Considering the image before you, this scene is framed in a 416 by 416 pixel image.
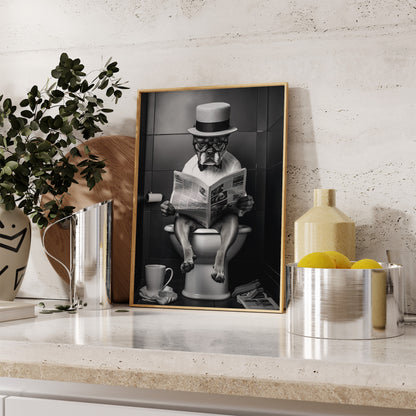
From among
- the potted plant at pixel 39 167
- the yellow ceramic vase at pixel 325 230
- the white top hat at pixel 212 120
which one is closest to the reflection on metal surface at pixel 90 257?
the potted plant at pixel 39 167

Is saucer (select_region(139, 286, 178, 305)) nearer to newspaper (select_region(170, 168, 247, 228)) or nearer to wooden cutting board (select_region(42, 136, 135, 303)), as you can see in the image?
wooden cutting board (select_region(42, 136, 135, 303))

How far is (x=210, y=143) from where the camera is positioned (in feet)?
4.37

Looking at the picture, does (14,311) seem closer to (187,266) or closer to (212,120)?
(187,266)

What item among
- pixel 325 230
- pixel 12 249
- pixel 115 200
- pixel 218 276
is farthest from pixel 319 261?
pixel 12 249

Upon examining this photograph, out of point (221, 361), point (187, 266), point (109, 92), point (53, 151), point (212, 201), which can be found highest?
point (109, 92)

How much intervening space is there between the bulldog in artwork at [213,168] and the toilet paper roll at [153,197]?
0.02m

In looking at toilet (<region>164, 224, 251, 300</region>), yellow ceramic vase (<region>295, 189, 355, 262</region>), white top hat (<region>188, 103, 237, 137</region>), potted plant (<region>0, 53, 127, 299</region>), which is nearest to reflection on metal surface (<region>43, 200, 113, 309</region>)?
potted plant (<region>0, 53, 127, 299</region>)

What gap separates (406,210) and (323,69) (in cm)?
39

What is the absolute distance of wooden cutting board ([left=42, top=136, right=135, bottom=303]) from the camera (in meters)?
1.39

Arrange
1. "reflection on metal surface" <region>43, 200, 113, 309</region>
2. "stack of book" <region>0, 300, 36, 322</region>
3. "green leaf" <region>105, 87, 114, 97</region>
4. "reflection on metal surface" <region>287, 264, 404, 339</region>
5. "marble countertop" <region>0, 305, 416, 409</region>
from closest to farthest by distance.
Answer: "marble countertop" <region>0, 305, 416, 409</region>, "reflection on metal surface" <region>287, 264, 404, 339</region>, "stack of book" <region>0, 300, 36, 322</region>, "reflection on metal surface" <region>43, 200, 113, 309</region>, "green leaf" <region>105, 87, 114, 97</region>

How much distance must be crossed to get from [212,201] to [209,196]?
1cm

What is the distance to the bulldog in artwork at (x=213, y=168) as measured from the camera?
1302 millimetres

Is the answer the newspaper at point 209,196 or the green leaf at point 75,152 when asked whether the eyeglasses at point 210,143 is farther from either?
the green leaf at point 75,152

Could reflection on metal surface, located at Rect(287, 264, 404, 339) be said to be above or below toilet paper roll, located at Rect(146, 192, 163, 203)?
below
